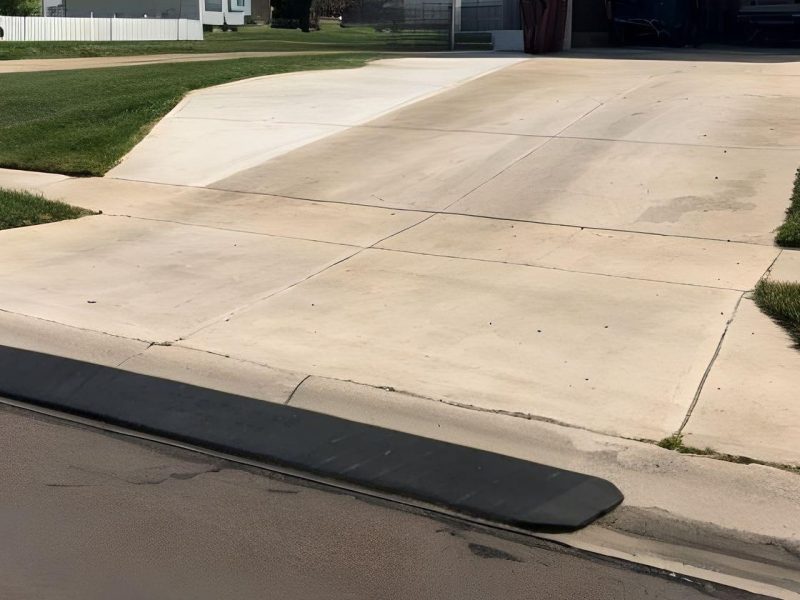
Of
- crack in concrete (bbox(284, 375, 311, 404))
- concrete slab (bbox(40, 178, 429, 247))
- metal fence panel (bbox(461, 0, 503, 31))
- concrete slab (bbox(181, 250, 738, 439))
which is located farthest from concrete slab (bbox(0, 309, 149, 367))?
metal fence panel (bbox(461, 0, 503, 31))

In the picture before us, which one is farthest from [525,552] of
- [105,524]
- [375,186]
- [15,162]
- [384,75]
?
[384,75]

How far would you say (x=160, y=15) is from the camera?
56.5 metres

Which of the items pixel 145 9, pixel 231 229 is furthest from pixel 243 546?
pixel 145 9

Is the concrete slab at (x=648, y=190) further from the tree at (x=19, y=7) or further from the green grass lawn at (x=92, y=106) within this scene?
the tree at (x=19, y=7)

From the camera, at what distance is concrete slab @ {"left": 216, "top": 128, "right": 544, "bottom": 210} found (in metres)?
10.9

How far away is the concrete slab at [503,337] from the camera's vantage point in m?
5.93

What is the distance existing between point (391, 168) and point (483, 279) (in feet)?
13.1

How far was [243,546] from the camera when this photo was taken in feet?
14.5

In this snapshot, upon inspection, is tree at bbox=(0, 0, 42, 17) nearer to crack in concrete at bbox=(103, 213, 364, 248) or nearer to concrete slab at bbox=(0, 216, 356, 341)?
crack in concrete at bbox=(103, 213, 364, 248)

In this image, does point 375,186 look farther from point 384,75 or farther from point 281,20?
point 281,20

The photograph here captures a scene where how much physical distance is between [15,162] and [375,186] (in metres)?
4.87

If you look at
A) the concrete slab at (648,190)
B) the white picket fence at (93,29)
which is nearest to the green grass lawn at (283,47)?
the white picket fence at (93,29)

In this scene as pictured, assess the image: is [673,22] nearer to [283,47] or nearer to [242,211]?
[283,47]

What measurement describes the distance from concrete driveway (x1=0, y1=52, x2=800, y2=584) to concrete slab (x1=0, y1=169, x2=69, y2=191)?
0.07 meters
